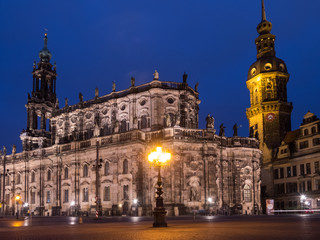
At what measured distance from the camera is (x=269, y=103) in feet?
248

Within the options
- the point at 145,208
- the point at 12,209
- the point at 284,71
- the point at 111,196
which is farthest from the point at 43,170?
the point at 284,71

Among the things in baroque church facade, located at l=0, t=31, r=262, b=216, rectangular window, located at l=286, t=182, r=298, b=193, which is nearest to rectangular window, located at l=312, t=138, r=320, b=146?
rectangular window, located at l=286, t=182, r=298, b=193

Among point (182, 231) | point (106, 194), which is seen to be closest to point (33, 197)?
point (106, 194)

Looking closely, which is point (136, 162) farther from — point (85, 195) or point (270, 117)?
point (270, 117)

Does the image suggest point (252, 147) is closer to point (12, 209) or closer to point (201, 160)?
point (201, 160)

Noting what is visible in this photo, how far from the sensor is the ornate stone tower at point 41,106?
7419 centimetres

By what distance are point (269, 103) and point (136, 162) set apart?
117 feet

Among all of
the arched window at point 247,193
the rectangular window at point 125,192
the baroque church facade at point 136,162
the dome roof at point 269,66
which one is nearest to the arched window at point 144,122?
the baroque church facade at point 136,162

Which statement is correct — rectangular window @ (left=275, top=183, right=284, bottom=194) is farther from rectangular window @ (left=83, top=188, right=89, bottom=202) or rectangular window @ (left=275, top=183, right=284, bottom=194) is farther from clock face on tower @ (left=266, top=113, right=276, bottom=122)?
rectangular window @ (left=83, top=188, right=89, bottom=202)

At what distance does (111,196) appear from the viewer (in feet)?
175

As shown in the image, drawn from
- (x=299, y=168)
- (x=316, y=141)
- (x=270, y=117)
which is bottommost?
(x=299, y=168)

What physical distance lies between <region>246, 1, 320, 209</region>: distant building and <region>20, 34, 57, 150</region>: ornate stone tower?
3992 cm

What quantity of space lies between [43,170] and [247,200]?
109ft

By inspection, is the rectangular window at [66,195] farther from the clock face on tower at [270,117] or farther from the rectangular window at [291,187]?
the clock face on tower at [270,117]
